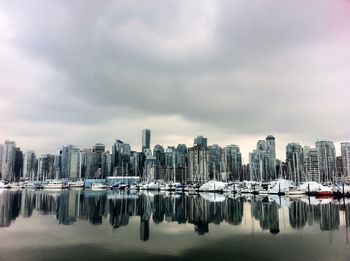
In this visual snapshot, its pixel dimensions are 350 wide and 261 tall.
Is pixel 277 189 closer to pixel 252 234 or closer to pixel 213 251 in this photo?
pixel 252 234

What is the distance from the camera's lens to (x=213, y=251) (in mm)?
32250

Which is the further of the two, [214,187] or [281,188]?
[214,187]

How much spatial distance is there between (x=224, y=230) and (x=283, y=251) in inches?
528

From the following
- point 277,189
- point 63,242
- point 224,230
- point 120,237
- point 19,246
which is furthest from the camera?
point 277,189

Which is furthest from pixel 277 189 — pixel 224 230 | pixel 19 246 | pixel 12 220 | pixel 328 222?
pixel 19 246

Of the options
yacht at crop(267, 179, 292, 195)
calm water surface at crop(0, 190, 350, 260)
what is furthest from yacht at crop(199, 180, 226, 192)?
calm water surface at crop(0, 190, 350, 260)

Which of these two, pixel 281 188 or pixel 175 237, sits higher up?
pixel 281 188

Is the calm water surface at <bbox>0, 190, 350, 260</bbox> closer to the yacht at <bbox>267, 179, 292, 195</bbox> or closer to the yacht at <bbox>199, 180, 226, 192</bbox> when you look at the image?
the yacht at <bbox>267, 179, 292, 195</bbox>

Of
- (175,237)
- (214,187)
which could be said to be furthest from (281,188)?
(175,237)

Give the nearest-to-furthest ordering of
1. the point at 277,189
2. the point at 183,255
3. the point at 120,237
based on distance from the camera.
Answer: the point at 183,255 < the point at 120,237 < the point at 277,189

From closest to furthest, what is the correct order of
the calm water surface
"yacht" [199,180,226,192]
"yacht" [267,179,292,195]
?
the calm water surface, "yacht" [267,179,292,195], "yacht" [199,180,226,192]

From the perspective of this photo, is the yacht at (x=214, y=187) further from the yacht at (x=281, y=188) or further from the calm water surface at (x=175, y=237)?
the calm water surface at (x=175, y=237)

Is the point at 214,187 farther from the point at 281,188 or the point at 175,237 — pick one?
the point at 175,237

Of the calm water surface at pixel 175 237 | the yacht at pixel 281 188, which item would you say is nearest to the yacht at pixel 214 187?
the yacht at pixel 281 188
